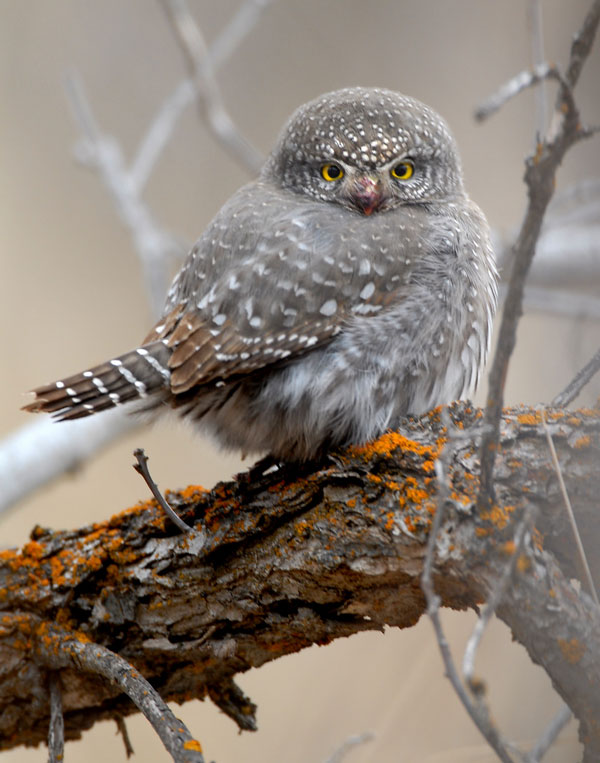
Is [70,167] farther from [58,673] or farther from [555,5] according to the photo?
[58,673]

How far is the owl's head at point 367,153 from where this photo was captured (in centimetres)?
258

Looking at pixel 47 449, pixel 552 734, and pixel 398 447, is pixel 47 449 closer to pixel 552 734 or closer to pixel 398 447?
pixel 398 447

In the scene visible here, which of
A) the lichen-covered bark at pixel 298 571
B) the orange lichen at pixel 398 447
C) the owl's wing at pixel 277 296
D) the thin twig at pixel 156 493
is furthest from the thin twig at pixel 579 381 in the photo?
the thin twig at pixel 156 493

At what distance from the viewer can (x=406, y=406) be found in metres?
2.34

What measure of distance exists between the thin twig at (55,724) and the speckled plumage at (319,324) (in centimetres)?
68

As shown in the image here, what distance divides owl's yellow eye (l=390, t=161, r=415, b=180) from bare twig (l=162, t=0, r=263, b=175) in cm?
133

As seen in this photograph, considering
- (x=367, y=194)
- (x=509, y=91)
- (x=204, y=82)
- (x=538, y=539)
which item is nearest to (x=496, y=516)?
(x=538, y=539)

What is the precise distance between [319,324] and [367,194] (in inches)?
19.9

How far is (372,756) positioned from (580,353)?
1.77 meters

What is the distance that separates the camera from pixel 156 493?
6.35 feet

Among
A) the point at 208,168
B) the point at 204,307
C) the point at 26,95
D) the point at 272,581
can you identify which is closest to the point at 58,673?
the point at 272,581

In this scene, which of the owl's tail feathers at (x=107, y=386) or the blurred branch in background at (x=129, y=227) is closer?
the owl's tail feathers at (x=107, y=386)

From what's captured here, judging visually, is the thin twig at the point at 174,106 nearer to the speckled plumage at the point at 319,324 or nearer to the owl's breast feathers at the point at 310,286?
the speckled plumage at the point at 319,324

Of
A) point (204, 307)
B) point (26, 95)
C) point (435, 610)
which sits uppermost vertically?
point (26, 95)
